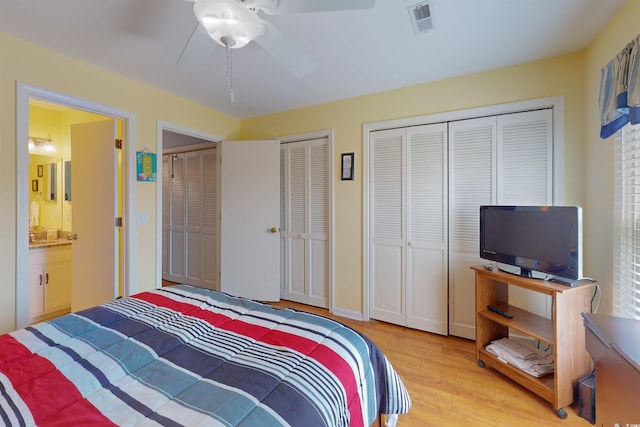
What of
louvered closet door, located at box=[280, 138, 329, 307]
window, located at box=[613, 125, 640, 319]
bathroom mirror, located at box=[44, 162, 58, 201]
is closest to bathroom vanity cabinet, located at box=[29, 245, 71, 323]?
bathroom mirror, located at box=[44, 162, 58, 201]

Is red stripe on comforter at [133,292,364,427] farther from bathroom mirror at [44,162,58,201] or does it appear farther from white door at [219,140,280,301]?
bathroom mirror at [44,162,58,201]

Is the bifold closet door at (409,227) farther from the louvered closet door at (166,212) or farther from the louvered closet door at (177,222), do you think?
the louvered closet door at (166,212)

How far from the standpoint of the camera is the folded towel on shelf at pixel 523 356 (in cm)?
178

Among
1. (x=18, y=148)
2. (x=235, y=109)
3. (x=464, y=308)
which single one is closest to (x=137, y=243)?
(x=18, y=148)

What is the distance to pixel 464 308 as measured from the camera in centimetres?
248

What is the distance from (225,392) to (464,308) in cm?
231

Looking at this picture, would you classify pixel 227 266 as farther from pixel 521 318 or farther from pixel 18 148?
pixel 521 318

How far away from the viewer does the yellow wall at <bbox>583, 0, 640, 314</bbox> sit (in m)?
1.61

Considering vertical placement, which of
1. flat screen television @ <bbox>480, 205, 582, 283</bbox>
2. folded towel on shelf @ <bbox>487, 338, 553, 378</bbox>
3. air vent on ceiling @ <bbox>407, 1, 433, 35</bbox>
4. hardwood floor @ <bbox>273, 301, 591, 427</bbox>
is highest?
air vent on ceiling @ <bbox>407, 1, 433, 35</bbox>

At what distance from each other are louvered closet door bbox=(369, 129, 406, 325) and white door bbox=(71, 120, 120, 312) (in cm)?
249

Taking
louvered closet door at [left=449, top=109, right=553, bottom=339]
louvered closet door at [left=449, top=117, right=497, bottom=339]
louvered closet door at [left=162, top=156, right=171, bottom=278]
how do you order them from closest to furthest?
1. louvered closet door at [left=449, top=109, right=553, bottom=339]
2. louvered closet door at [left=449, top=117, right=497, bottom=339]
3. louvered closet door at [left=162, top=156, right=171, bottom=278]

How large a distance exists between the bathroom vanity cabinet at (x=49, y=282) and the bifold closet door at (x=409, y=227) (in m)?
3.32

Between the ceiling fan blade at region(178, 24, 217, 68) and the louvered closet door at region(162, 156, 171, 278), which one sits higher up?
the ceiling fan blade at region(178, 24, 217, 68)

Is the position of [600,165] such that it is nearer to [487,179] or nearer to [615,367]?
[487,179]
